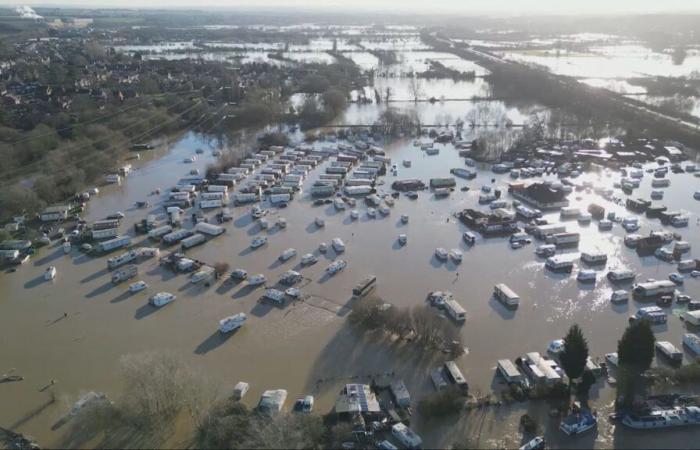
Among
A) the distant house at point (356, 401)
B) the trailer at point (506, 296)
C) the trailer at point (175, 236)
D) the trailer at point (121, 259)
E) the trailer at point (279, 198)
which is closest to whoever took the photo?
the distant house at point (356, 401)

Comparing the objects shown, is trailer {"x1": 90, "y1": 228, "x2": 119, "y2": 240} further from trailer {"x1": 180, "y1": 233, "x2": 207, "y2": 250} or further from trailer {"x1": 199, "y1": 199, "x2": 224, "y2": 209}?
trailer {"x1": 199, "y1": 199, "x2": 224, "y2": 209}

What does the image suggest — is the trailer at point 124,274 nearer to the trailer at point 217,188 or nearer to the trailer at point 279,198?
the trailer at point 279,198

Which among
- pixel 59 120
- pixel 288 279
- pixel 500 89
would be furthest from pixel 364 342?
pixel 500 89

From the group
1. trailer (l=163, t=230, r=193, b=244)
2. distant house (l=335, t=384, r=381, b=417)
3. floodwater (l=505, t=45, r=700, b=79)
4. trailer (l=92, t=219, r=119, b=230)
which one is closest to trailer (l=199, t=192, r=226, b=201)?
trailer (l=163, t=230, r=193, b=244)

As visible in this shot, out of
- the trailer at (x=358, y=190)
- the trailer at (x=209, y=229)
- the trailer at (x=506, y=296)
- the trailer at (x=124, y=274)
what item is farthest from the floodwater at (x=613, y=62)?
the trailer at (x=124, y=274)

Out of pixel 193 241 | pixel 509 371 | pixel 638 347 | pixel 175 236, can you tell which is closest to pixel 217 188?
pixel 175 236

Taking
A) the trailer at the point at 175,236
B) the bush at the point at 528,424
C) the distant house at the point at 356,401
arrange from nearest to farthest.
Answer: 1. the bush at the point at 528,424
2. the distant house at the point at 356,401
3. the trailer at the point at 175,236

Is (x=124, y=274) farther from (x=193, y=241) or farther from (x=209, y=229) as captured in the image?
(x=209, y=229)

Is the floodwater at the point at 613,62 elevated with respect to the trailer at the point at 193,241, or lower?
elevated
